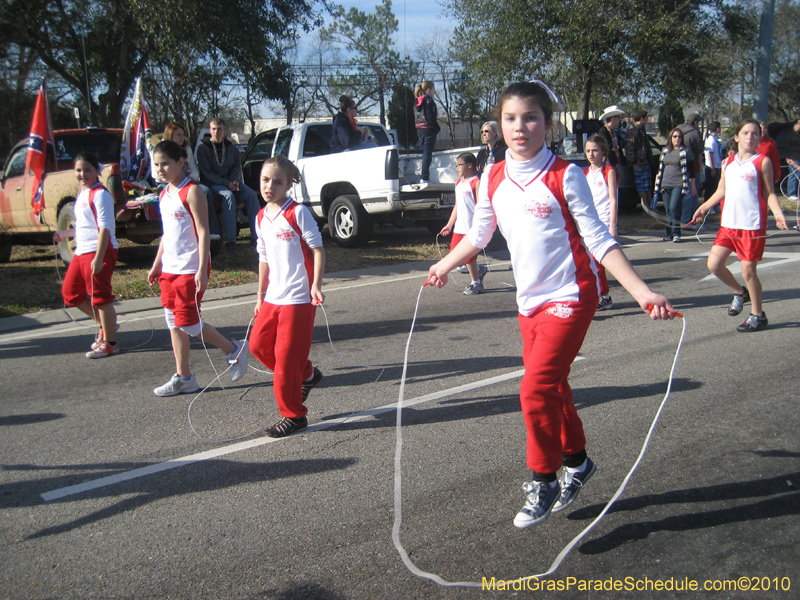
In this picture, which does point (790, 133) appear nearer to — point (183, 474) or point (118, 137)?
point (118, 137)

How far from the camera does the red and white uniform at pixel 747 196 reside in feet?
21.1

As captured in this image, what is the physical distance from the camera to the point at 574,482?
128 inches

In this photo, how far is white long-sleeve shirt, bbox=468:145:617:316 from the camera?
2.92 metres

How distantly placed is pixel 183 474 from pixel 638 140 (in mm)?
13391

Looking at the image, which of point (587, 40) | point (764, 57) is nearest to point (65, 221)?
point (587, 40)

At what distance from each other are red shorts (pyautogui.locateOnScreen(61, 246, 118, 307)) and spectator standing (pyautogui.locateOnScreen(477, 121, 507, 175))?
514 cm

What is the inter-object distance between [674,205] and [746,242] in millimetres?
6593

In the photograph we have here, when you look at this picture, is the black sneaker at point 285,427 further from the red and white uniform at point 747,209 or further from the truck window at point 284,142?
the truck window at point 284,142

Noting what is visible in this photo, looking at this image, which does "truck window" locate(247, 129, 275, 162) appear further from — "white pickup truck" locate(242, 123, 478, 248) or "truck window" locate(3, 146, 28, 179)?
"truck window" locate(3, 146, 28, 179)

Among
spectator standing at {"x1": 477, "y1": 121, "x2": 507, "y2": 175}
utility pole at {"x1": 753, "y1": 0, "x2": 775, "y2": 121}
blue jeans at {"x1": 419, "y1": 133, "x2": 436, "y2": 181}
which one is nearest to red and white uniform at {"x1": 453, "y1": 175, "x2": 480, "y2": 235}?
spectator standing at {"x1": 477, "y1": 121, "x2": 507, "y2": 175}

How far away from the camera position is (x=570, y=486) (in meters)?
3.24

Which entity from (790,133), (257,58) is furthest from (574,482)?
(790,133)

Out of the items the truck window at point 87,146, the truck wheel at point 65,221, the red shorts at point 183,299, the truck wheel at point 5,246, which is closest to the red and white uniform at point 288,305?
the red shorts at point 183,299

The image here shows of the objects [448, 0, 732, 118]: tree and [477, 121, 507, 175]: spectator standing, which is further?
[448, 0, 732, 118]: tree
